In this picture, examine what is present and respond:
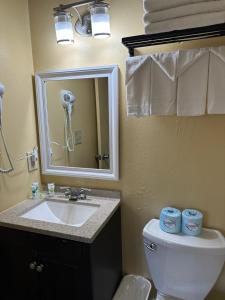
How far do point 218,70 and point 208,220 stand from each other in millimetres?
857

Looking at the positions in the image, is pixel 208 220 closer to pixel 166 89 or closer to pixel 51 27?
pixel 166 89

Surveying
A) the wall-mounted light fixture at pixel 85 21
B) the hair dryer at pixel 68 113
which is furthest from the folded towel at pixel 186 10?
the hair dryer at pixel 68 113

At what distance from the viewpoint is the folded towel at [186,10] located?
1016 mm

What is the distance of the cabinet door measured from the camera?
1258mm

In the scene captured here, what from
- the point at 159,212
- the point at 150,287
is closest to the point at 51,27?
the point at 159,212

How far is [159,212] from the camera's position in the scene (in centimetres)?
153

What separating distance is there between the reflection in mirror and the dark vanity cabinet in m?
0.44

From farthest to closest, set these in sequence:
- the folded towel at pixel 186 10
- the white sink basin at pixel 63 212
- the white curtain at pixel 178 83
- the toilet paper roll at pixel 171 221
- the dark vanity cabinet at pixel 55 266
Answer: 1. the white sink basin at pixel 63 212
2. the toilet paper roll at pixel 171 221
3. the dark vanity cabinet at pixel 55 266
4. the white curtain at pixel 178 83
5. the folded towel at pixel 186 10

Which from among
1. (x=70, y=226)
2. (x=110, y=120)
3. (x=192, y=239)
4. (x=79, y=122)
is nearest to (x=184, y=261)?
(x=192, y=239)

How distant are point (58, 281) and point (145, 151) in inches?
35.1

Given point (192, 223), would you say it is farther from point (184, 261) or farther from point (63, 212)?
point (63, 212)

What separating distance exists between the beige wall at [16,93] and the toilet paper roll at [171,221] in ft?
3.14

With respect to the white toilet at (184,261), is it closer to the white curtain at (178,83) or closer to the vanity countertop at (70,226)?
the vanity countertop at (70,226)

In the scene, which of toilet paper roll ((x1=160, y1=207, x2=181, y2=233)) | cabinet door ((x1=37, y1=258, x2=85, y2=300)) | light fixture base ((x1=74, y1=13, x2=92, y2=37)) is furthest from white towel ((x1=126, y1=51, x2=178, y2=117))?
cabinet door ((x1=37, y1=258, x2=85, y2=300))
